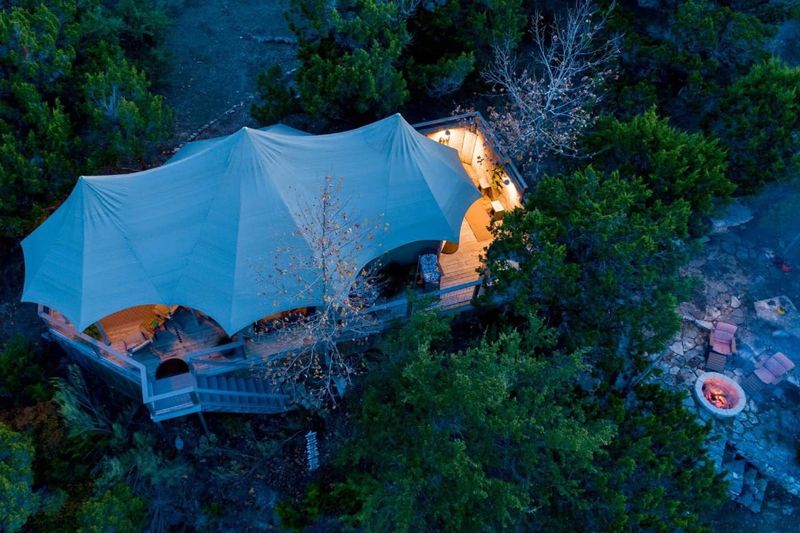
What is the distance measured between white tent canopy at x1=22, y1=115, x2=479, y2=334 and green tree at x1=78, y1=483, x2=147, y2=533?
4291mm

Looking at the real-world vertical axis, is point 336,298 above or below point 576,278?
above

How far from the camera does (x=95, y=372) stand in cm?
1669

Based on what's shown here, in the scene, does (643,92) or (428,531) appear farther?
(643,92)

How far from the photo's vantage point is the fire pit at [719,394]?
18.4 meters

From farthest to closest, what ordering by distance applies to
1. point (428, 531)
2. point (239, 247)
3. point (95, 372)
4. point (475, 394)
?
point (95, 372)
point (239, 247)
point (428, 531)
point (475, 394)

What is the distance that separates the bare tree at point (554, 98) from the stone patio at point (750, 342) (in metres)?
6.73

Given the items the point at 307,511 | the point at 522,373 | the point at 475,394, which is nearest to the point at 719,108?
the point at 522,373

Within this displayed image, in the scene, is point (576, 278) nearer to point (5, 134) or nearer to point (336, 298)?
point (336, 298)

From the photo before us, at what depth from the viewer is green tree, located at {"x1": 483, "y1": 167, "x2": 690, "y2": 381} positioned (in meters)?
14.0

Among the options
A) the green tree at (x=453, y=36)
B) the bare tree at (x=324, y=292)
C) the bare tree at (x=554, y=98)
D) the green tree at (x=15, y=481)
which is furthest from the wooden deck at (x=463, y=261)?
the green tree at (x=15, y=481)

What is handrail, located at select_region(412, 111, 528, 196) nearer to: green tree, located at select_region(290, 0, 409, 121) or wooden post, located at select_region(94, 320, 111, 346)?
green tree, located at select_region(290, 0, 409, 121)

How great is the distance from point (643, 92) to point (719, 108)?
8.31 ft

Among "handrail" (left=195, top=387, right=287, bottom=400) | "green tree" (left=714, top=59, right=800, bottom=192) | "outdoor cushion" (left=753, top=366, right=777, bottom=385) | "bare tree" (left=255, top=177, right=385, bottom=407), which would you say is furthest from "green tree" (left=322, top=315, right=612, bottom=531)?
"green tree" (left=714, top=59, right=800, bottom=192)

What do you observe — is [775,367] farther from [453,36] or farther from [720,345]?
[453,36]
